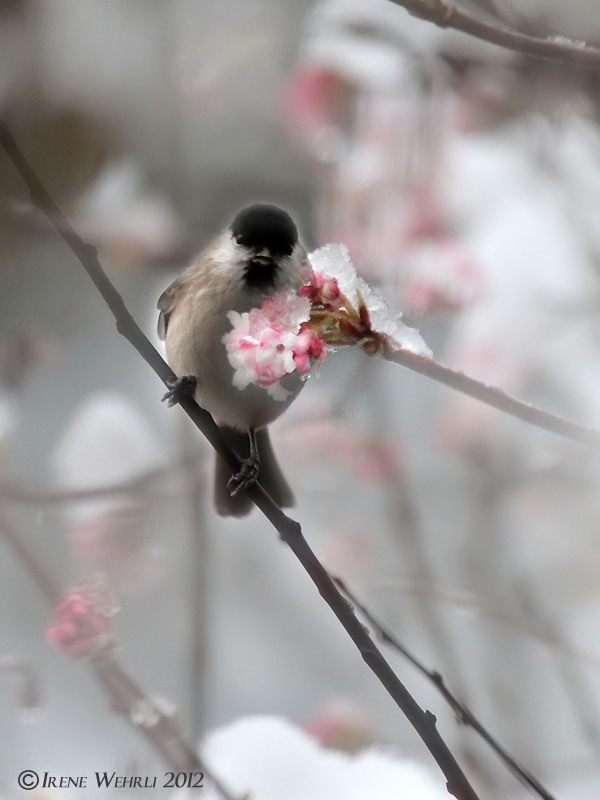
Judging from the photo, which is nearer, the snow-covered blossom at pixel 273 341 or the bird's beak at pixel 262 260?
the snow-covered blossom at pixel 273 341

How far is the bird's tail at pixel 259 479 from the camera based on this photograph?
0.75m

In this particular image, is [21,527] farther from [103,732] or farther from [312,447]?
[312,447]

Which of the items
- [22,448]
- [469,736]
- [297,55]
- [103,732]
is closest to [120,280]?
[22,448]

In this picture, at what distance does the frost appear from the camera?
0.38 meters

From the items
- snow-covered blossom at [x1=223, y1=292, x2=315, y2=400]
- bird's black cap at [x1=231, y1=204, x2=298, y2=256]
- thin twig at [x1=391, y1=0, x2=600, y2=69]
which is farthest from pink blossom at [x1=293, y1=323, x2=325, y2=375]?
bird's black cap at [x1=231, y1=204, x2=298, y2=256]

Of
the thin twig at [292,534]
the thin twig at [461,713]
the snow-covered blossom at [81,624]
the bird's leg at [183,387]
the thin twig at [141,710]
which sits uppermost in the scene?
the thin twig at [292,534]

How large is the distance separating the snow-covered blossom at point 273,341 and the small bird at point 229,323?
0.13 meters

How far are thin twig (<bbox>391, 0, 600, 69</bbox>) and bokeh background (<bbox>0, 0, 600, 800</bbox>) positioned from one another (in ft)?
1.19

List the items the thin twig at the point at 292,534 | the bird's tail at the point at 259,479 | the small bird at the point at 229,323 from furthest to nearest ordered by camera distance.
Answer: the bird's tail at the point at 259,479
the small bird at the point at 229,323
the thin twig at the point at 292,534

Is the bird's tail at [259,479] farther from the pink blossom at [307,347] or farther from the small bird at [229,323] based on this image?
the pink blossom at [307,347]

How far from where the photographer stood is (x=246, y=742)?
2.18ft

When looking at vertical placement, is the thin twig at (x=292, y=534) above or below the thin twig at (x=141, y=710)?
above

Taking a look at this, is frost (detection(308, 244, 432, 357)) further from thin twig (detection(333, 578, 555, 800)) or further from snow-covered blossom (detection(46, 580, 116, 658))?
snow-covered blossom (detection(46, 580, 116, 658))

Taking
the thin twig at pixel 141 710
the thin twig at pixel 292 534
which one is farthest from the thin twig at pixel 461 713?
the thin twig at pixel 141 710
